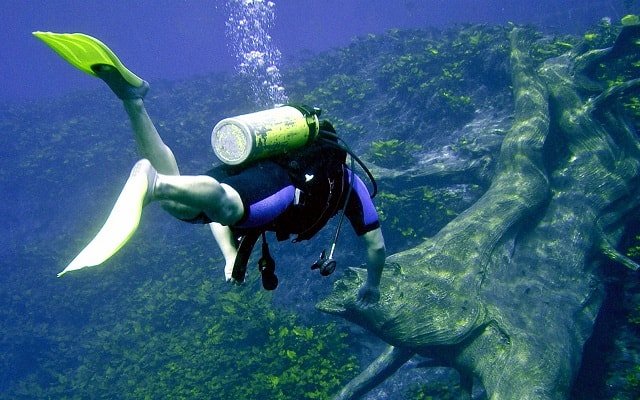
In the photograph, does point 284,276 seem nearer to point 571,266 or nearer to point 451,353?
point 451,353

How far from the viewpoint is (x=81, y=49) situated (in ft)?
6.55

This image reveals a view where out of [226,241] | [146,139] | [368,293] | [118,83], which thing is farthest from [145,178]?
[368,293]

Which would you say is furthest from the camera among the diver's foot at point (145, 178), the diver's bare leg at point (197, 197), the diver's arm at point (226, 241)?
the diver's arm at point (226, 241)

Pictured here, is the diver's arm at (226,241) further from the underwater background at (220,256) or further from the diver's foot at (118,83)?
the underwater background at (220,256)

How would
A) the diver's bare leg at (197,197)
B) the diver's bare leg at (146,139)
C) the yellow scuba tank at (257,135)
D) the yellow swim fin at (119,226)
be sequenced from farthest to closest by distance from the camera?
the yellow scuba tank at (257,135) → the diver's bare leg at (146,139) → the diver's bare leg at (197,197) → the yellow swim fin at (119,226)

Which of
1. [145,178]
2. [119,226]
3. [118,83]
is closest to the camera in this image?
[119,226]

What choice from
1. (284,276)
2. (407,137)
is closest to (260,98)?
(407,137)

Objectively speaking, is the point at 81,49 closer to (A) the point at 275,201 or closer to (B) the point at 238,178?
(B) the point at 238,178

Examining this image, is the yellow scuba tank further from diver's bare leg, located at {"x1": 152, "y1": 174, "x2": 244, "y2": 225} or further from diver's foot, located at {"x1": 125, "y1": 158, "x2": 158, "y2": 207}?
diver's foot, located at {"x1": 125, "y1": 158, "x2": 158, "y2": 207}

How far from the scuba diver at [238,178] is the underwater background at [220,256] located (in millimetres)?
5483

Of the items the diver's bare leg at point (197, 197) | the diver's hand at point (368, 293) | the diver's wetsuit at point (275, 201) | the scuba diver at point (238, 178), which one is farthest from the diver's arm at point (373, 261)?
the diver's bare leg at point (197, 197)

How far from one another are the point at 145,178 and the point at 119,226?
312mm

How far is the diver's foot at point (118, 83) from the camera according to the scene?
6.96 ft

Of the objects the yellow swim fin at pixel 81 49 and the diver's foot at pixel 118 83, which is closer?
the yellow swim fin at pixel 81 49
